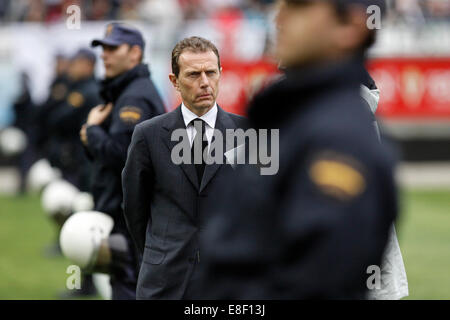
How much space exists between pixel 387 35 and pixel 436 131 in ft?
8.13

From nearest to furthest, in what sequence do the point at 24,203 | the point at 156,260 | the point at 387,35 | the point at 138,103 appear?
the point at 156,260
the point at 138,103
the point at 24,203
the point at 387,35

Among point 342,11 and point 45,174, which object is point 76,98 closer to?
point 45,174

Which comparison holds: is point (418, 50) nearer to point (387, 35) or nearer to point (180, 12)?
point (387, 35)

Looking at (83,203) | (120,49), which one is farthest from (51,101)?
(120,49)

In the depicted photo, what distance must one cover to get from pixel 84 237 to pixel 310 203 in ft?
13.0

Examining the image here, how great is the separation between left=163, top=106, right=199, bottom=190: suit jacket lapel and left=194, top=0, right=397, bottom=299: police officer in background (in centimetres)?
227

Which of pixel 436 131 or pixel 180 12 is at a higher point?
pixel 180 12

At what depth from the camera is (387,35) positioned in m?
19.3

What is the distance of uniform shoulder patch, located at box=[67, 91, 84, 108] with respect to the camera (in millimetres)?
10156

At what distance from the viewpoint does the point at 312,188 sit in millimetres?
2113

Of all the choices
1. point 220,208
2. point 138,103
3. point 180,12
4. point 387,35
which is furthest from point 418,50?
point 220,208

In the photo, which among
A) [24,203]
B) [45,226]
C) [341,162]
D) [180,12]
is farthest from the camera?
[180,12]

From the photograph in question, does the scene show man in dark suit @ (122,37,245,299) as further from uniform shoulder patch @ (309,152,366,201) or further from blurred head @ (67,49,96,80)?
blurred head @ (67,49,96,80)

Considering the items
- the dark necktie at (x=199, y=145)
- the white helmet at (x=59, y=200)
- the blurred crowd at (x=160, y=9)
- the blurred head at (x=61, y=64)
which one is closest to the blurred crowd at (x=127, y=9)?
the blurred crowd at (x=160, y=9)
